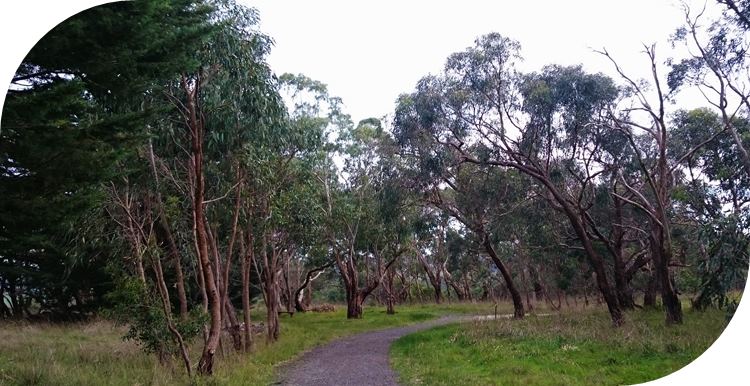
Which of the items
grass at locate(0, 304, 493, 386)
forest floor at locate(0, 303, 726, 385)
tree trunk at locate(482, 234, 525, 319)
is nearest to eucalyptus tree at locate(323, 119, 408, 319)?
tree trunk at locate(482, 234, 525, 319)

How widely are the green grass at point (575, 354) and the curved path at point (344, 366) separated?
0.95 ft

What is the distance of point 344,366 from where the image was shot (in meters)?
7.61

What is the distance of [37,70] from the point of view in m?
4.75

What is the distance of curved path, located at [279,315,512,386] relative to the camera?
6.50 metres

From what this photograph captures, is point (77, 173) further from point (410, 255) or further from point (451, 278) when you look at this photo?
point (451, 278)

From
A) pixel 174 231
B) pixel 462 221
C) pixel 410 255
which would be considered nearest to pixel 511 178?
pixel 462 221

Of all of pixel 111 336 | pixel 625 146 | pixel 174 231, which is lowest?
pixel 111 336

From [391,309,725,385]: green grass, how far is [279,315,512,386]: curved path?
0.29 meters

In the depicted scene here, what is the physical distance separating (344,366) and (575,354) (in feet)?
10.6

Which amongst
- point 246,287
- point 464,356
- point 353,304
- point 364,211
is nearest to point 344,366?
point 464,356

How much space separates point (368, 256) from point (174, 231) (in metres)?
10.7

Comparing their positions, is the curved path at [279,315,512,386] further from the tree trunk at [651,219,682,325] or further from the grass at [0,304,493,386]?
the tree trunk at [651,219,682,325]

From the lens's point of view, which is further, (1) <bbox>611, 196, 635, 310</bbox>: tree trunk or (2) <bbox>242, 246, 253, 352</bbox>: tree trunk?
(2) <bbox>242, 246, 253, 352</bbox>: tree trunk

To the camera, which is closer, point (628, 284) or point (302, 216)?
point (628, 284)
